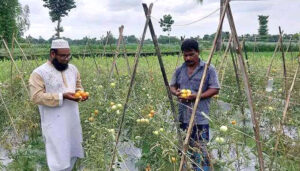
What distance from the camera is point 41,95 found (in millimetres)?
2463

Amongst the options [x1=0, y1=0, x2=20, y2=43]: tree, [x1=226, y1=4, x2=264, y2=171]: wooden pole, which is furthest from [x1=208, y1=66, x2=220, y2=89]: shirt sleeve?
[x1=0, y1=0, x2=20, y2=43]: tree

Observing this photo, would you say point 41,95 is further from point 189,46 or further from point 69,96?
point 189,46

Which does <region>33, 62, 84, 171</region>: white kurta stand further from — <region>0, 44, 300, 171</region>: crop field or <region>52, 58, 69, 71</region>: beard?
<region>0, 44, 300, 171</region>: crop field

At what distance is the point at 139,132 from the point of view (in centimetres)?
298

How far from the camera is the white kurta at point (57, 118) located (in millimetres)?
2566

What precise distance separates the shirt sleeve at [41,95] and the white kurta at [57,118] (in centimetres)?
2

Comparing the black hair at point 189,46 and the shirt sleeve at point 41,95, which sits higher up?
the black hair at point 189,46

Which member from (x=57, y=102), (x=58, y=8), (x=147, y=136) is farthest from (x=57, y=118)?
(x=58, y=8)

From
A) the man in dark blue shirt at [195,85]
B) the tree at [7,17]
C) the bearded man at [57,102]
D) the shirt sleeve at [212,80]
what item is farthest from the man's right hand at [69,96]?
the tree at [7,17]

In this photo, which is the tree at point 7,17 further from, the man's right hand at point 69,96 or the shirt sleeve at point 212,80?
the shirt sleeve at point 212,80

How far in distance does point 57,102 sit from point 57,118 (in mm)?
151

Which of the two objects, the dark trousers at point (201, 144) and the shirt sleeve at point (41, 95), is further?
the shirt sleeve at point (41, 95)

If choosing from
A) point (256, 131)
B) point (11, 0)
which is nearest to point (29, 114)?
point (256, 131)

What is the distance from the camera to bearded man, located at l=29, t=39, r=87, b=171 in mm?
2506
